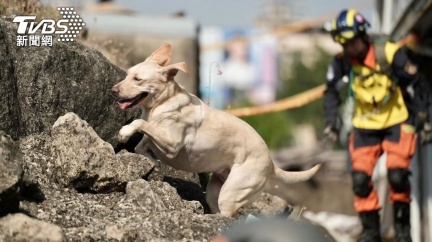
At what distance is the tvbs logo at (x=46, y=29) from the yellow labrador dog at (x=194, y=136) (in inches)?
33.9

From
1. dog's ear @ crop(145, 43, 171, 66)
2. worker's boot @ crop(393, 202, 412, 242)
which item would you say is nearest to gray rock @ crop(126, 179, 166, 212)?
dog's ear @ crop(145, 43, 171, 66)

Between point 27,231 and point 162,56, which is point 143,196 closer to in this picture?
point 162,56

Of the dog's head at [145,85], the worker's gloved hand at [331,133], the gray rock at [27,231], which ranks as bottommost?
the worker's gloved hand at [331,133]

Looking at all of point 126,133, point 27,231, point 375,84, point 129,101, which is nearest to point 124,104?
point 129,101

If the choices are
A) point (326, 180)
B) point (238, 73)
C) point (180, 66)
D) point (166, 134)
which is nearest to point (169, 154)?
point (166, 134)

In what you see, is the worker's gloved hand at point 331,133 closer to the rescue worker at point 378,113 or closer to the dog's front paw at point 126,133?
the rescue worker at point 378,113

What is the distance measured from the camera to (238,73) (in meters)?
102

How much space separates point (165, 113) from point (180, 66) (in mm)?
338

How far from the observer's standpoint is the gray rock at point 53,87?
746cm

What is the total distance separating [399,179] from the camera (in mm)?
9344

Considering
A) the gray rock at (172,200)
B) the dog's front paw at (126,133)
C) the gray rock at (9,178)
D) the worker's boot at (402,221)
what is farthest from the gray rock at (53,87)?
the worker's boot at (402,221)

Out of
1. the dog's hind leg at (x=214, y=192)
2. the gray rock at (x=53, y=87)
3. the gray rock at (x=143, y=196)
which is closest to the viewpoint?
the gray rock at (x=143, y=196)

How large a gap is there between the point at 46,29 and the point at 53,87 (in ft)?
3.43

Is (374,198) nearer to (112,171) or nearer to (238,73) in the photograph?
(112,171)
